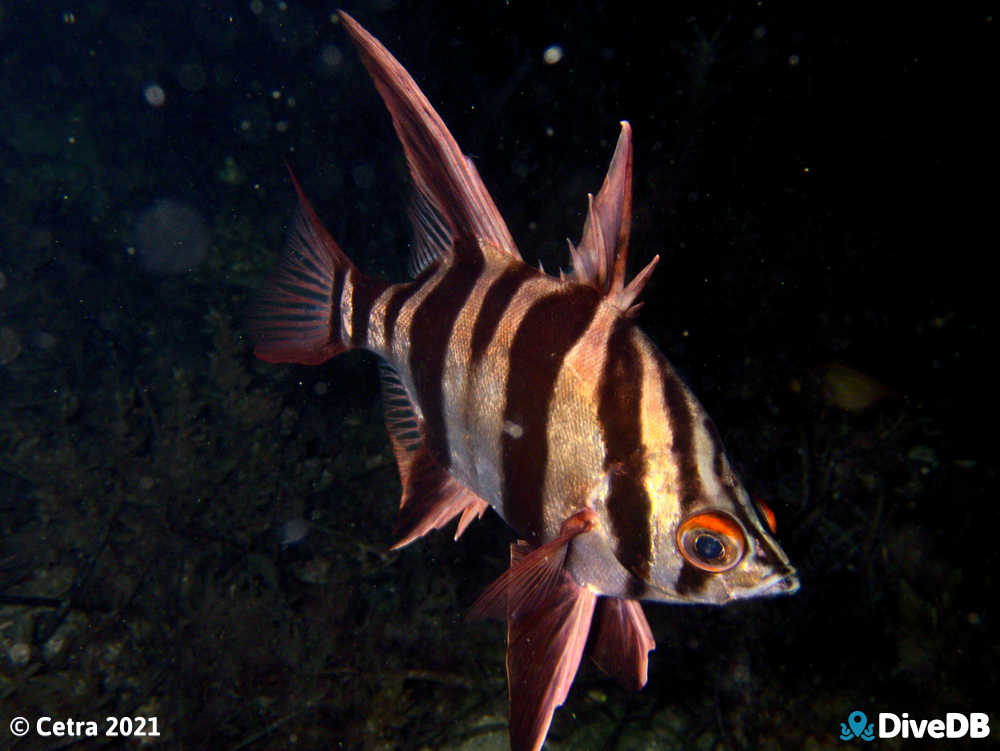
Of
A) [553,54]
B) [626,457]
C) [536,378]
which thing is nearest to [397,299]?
[536,378]

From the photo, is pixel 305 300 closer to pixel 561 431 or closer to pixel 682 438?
pixel 561 431

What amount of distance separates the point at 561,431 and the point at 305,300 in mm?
1459

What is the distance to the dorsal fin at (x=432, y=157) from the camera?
1.56m

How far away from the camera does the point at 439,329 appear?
197cm

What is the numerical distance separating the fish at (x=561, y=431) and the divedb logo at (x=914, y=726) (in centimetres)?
278

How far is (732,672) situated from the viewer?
3.72 m

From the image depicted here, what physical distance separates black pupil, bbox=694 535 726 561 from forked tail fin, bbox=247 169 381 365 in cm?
A: 162

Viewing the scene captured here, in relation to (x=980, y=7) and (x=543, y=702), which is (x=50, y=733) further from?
(x=980, y=7)

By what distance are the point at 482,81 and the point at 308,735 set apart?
6423 millimetres

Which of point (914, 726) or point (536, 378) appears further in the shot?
point (914, 726)

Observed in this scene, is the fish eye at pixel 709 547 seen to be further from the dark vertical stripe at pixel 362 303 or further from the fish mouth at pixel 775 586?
the dark vertical stripe at pixel 362 303

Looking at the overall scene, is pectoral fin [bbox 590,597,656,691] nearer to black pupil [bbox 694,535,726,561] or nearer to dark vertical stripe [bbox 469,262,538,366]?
black pupil [bbox 694,535,726,561]

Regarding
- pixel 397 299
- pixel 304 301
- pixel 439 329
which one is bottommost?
pixel 439 329

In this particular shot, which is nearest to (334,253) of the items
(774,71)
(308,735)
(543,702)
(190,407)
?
(543,702)
